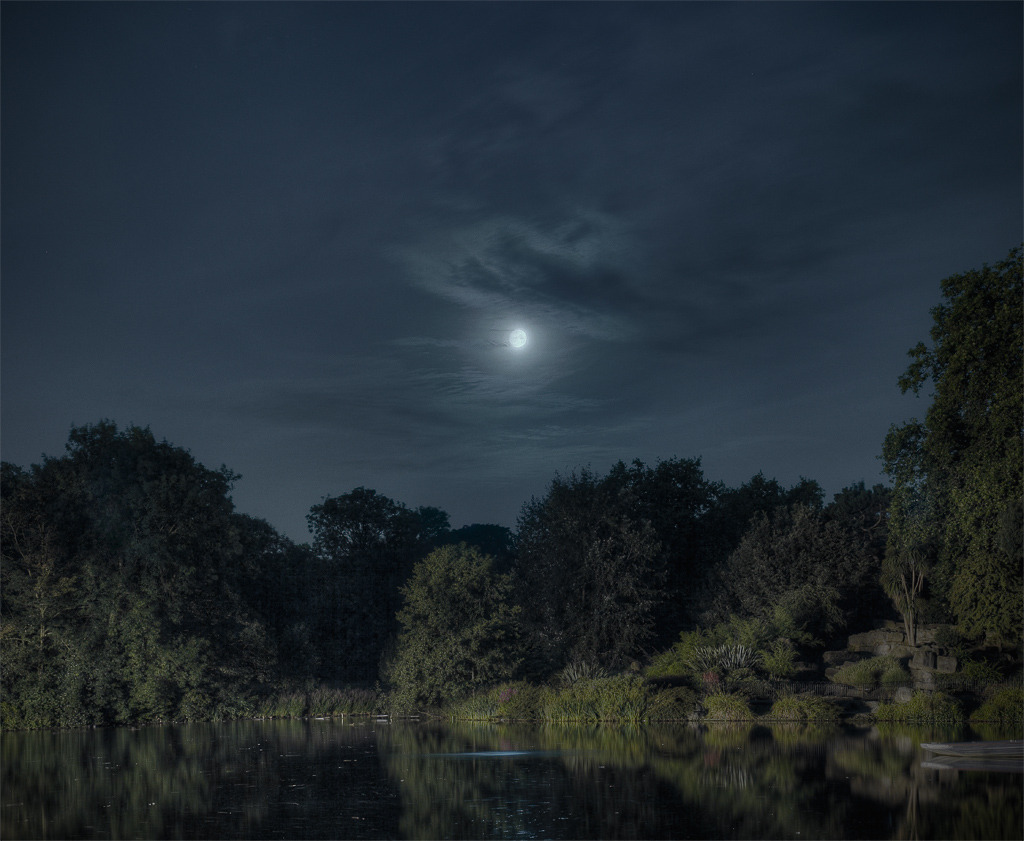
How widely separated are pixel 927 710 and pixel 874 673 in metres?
3.89

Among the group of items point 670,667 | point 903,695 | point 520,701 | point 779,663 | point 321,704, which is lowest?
point 321,704

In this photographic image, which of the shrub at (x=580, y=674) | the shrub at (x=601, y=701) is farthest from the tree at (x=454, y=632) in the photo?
the shrub at (x=601, y=701)

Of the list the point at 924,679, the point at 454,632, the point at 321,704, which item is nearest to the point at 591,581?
the point at 454,632

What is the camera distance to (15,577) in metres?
33.5

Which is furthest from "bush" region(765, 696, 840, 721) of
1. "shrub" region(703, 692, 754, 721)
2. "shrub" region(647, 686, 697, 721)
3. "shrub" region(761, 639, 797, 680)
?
"shrub" region(647, 686, 697, 721)

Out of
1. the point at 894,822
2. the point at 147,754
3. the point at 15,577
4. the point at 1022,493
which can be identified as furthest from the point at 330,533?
the point at 894,822

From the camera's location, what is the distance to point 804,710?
27438 mm

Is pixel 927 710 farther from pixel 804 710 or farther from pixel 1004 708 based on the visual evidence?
pixel 804 710

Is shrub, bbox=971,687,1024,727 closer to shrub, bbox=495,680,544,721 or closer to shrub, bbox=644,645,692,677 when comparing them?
shrub, bbox=644,645,692,677

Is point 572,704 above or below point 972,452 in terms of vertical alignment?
below

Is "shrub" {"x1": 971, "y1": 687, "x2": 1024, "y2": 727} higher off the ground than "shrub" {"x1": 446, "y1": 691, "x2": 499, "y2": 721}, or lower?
higher

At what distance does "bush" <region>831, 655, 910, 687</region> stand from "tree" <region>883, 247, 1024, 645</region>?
264 cm

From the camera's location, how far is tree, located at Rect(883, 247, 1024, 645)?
25859mm

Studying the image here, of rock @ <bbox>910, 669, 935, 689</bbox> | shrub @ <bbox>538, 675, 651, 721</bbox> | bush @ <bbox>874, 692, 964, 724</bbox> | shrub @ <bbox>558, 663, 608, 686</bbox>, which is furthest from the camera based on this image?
shrub @ <bbox>558, 663, 608, 686</bbox>
